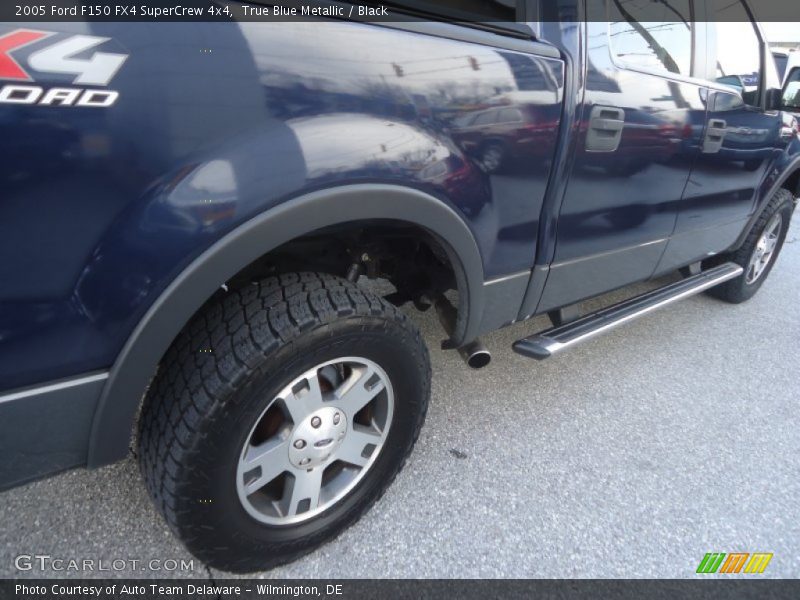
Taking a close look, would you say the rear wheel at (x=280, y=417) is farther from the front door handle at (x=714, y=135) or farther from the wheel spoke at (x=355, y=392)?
the front door handle at (x=714, y=135)

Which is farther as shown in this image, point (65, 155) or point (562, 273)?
point (562, 273)

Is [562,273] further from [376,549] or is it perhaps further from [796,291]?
[796,291]

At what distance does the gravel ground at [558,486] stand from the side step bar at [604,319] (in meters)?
0.44

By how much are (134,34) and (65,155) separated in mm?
246

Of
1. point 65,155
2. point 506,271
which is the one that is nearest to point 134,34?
point 65,155

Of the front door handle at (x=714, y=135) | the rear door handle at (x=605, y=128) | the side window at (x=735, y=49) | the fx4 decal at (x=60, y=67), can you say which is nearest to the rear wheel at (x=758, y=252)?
the side window at (x=735, y=49)

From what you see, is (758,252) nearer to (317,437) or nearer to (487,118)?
(487,118)

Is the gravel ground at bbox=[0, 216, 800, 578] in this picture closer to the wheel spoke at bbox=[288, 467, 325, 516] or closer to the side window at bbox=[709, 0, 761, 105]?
the wheel spoke at bbox=[288, 467, 325, 516]

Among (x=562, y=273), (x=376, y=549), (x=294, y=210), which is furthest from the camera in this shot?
(x=562, y=273)

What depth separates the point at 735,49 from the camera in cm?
270

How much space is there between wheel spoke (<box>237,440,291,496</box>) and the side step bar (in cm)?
98

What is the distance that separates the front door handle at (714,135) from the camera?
233 cm

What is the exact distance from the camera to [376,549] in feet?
5.44

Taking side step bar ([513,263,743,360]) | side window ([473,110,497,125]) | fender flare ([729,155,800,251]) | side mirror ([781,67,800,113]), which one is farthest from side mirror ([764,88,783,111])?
side window ([473,110,497,125])
